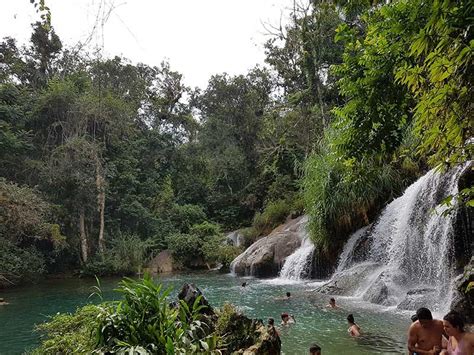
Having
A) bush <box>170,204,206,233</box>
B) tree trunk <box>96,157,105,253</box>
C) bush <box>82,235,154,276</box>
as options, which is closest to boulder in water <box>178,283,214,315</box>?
bush <box>82,235,154,276</box>

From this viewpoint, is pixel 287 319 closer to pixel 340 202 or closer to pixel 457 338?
pixel 457 338

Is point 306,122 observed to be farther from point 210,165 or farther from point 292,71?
point 210,165

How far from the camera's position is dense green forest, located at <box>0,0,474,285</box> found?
5.16 metres

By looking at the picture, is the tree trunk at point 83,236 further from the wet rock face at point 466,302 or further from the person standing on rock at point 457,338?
the person standing on rock at point 457,338

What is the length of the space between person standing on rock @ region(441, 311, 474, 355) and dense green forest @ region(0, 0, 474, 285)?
70.0 inches

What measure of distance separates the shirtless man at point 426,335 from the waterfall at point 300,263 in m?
9.87

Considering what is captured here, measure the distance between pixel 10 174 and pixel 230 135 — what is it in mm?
14286

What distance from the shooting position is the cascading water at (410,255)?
9117mm

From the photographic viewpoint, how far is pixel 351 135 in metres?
4.80

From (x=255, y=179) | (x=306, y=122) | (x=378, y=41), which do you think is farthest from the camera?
Result: (x=255, y=179)

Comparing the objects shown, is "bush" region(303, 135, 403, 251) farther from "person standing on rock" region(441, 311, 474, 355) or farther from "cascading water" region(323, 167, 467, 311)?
"person standing on rock" region(441, 311, 474, 355)

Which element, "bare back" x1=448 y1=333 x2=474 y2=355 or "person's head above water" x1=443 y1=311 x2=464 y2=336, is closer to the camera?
"bare back" x1=448 y1=333 x2=474 y2=355

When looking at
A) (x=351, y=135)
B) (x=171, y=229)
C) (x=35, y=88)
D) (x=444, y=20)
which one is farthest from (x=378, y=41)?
(x=35, y=88)

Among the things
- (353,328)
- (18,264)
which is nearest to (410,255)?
(353,328)
